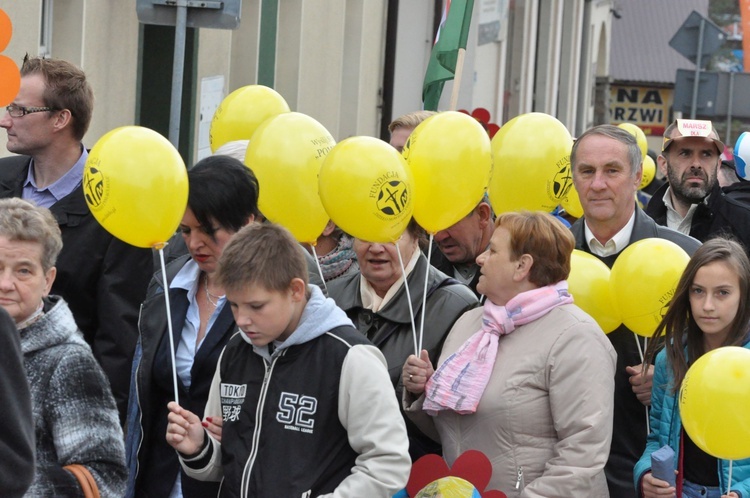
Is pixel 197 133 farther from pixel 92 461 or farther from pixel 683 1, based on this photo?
pixel 683 1

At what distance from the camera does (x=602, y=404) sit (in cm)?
472

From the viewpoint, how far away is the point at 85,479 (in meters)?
3.91

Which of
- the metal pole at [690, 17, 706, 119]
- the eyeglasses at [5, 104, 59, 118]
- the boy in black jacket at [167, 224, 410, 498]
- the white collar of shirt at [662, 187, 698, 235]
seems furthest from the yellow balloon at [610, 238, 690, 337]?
the metal pole at [690, 17, 706, 119]

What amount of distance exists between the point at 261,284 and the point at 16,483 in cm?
129

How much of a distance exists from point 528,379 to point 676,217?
3.80 m

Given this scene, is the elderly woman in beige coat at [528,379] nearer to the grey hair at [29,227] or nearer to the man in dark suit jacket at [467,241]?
the man in dark suit jacket at [467,241]

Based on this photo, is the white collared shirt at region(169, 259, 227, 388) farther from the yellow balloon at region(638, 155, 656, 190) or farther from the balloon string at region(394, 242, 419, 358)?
the yellow balloon at region(638, 155, 656, 190)

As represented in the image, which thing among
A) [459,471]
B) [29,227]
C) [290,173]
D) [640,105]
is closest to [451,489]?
[459,471]

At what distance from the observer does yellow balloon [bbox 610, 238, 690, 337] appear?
17.5ft

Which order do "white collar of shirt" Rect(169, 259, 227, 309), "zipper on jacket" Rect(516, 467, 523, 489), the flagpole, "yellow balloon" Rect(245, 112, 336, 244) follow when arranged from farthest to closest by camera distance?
the flagpole < "yellow balloon" Rect(245, 112, 336, 244) < "white collar of shirt" Rect(169, 259, 227, 309) < "zipper on jacket" Rect(516, 467, 523, 489)

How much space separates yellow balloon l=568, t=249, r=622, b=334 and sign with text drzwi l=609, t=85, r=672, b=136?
41697 millimetres

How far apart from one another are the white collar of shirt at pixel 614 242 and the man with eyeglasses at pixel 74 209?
1725 millimetres

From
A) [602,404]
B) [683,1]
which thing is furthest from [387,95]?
[683,1]

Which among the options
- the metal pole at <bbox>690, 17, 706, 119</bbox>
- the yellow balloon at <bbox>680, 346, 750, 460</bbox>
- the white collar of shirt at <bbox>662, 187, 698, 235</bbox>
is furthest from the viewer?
the metal pole at <bbox>690, 17, 706, 119</bbox>
